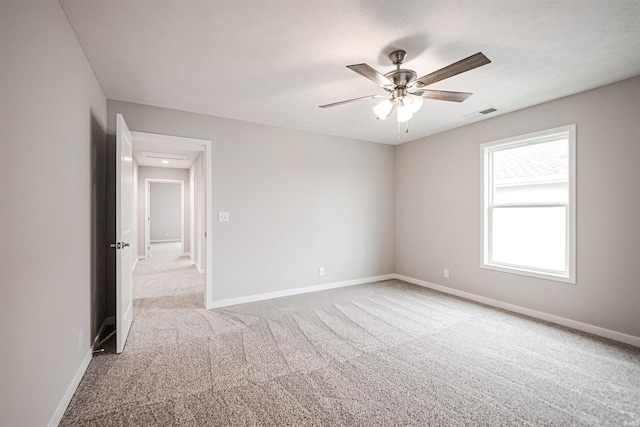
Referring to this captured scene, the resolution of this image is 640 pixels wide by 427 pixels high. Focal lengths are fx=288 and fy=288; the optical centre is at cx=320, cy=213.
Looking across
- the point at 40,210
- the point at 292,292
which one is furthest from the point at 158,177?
the point at 40,210

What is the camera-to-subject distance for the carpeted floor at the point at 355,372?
1801 mm

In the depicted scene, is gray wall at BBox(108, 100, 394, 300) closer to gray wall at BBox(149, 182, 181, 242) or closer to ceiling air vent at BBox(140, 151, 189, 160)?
ceiling air vent at BBox(140, 151, 189, 160)

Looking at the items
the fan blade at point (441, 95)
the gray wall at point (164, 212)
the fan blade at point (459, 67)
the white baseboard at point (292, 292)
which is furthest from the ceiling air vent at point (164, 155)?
the fan blade at point (459, 67)

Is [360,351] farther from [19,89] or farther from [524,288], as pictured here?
[19,89]

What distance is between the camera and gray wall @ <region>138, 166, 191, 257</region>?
775 cm

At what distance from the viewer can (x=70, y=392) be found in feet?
6.31

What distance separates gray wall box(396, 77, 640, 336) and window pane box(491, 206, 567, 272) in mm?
196

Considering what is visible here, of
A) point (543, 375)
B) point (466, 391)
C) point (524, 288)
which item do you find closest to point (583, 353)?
point (543, 375)

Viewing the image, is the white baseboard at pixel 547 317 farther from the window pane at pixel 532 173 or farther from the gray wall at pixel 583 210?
the window pane at pixel 532 173

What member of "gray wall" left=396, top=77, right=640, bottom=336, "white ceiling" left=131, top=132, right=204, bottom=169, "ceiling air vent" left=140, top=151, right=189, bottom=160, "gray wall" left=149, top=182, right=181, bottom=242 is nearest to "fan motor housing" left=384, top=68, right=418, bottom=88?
"gray wall" left=396, top=77, right=640, bottom=336

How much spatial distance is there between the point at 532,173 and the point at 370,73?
2.78 meters

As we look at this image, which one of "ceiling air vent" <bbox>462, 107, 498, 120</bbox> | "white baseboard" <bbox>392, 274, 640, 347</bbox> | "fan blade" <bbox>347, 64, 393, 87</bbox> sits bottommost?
"white baseboard" <bbox>392, 274, 640, 347</bbox>

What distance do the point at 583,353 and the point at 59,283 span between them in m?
4.15

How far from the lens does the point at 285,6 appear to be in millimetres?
1808
